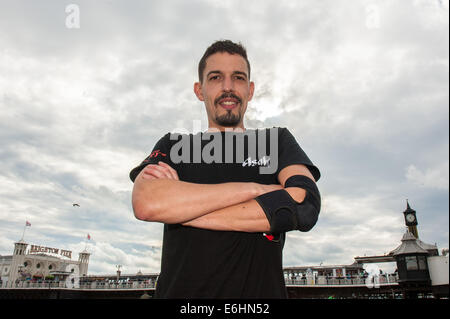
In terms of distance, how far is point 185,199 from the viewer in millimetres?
2148

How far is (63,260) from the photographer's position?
78000 mm

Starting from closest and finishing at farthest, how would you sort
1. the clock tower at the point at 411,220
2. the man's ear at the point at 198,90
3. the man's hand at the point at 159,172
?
1. the man's hand at the point at 159,172
2. the man's ear at the point at 198,90
3. the clock tower at the point at 411,220

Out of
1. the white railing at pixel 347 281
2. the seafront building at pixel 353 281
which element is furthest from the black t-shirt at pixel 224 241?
the white railing at pixel 347 281

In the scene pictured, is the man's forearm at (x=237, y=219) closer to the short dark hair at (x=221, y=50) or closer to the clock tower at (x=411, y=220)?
the short dark hair at (x=221, y=50)

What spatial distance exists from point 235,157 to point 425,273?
32.8m

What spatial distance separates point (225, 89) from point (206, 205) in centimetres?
119

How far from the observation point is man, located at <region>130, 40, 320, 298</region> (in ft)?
6.58

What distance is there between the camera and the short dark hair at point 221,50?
9.70 ft

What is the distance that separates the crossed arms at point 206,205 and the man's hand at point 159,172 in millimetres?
71

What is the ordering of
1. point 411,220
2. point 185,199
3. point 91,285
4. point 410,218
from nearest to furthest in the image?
point 185,199 → point 91,285 → point 411,220 → point 410,218

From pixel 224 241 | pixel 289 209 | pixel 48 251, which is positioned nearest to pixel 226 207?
pixel 224 241

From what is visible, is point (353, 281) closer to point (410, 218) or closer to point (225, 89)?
point (410, 218)
